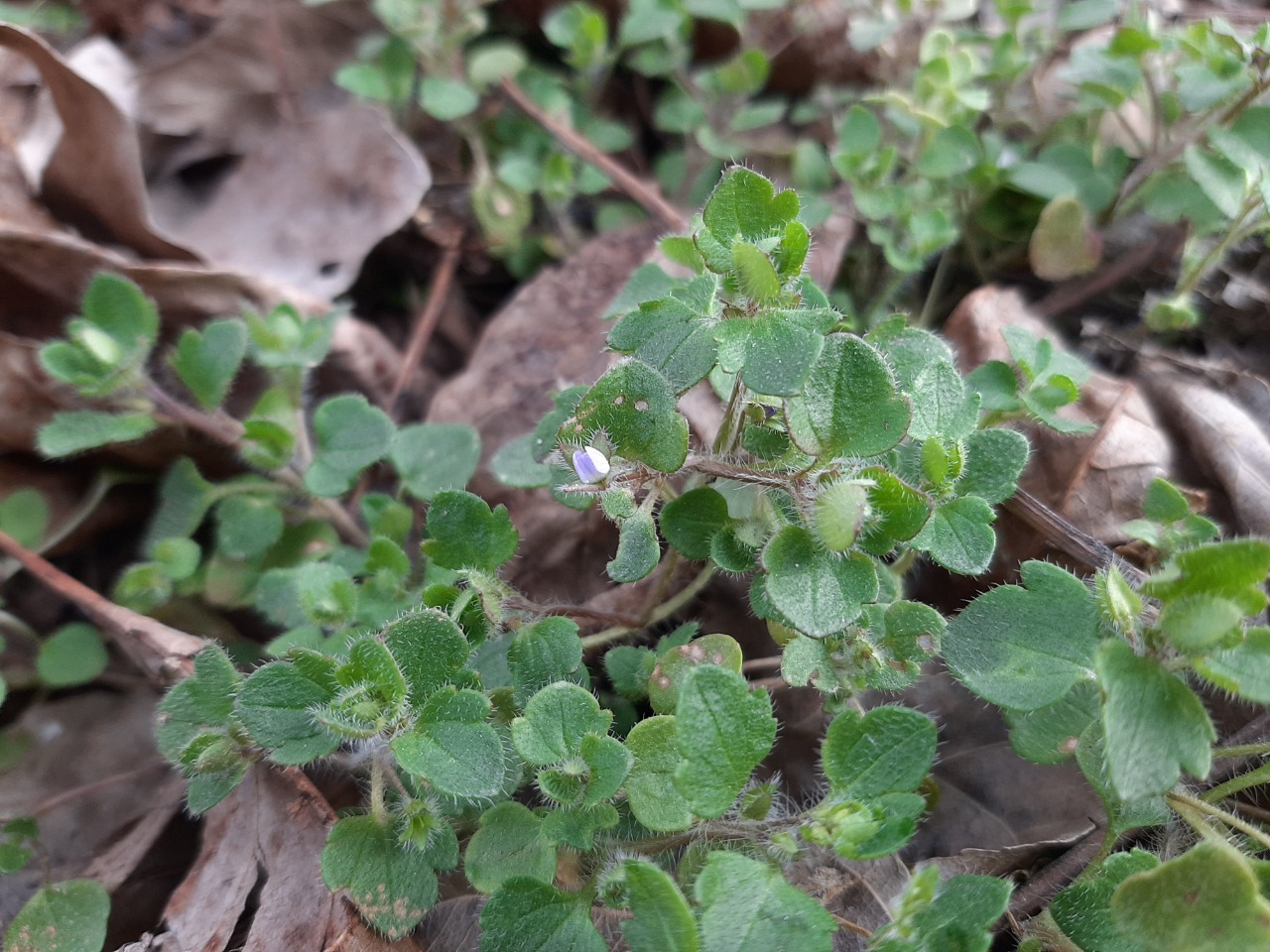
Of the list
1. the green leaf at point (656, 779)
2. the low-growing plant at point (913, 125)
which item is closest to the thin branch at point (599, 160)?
the low-growing plant at point (913, 125)

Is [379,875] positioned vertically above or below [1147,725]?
below

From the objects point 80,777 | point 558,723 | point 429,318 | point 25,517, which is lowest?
point 80,777

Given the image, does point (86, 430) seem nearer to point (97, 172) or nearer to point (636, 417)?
point (97, 172)

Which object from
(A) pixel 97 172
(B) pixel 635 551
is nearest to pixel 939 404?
(B) pixel 635 551

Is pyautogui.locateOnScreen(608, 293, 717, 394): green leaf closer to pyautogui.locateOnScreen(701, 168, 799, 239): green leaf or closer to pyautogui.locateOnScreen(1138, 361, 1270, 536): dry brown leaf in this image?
pyautogui.locateOnScreen(701, 168, 799, 239): green leaf

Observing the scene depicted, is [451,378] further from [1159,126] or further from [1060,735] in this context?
[1159,126]

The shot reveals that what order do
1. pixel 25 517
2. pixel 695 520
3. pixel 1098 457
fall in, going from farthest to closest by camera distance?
pixel 25 517
pixel 1098 457
pixel 695 520
